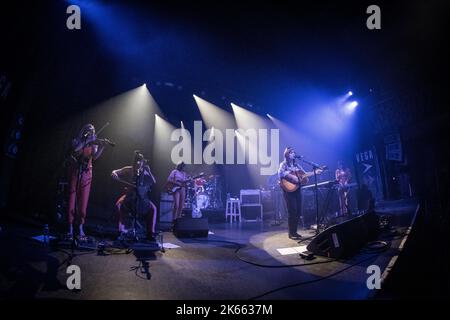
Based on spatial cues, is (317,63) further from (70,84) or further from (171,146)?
(70,84)

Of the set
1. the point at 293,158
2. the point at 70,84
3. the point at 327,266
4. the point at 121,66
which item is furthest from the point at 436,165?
the point at 70,84

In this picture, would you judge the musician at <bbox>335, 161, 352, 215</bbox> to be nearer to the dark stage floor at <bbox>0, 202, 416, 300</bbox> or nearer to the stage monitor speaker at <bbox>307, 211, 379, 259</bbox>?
the dark stage floor at <bbox>0, 202, 416, 300</bbox>

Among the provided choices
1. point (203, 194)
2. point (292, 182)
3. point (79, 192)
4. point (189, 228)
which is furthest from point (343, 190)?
point (79, 192)

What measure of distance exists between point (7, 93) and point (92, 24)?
2643 millimetres

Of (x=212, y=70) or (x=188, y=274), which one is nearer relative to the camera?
(x=188, y=274)

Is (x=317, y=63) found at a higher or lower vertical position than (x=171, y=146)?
higher

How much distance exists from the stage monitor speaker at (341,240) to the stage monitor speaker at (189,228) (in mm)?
2945

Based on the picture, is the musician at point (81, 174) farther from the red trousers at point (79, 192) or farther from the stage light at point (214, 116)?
the stage light at point (214, 116)

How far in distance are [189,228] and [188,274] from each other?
10.3 feet

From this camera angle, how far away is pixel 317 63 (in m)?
8.53

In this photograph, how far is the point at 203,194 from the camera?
35.1ft

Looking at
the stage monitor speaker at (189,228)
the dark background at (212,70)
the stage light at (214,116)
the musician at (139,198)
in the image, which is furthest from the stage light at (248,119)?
the musician at (139,198)

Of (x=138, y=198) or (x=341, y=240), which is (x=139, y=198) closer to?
(x=138, y=198)

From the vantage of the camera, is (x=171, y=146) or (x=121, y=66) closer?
(x=121, y=66)
